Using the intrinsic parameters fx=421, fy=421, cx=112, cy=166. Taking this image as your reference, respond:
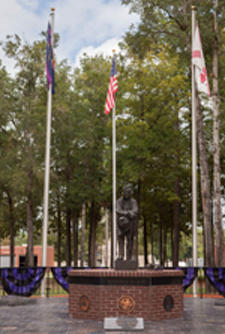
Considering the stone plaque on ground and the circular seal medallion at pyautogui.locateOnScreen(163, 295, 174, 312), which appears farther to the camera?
the circular seal medallion at pyautogui.locateOnScreen(163, 295, 174, 312)

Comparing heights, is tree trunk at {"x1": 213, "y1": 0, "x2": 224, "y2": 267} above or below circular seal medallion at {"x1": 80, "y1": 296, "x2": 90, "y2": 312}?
above

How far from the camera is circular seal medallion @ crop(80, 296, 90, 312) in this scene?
37.4 ft

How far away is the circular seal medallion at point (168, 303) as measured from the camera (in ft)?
37.4

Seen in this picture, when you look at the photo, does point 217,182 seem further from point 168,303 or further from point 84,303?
point 84,303

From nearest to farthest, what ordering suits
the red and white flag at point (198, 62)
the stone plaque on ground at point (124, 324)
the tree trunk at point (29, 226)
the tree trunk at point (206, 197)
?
the stone plaque on ground at point (124, 324)
the red and white flag at point (198, 62)
the tree trunk at point (206, 197)
the tree trunk at point (29, 226)

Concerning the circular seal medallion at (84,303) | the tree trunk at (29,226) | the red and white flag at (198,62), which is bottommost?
the circular seal medallion at (84,303)

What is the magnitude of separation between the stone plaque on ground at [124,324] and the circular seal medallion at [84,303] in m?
1.26

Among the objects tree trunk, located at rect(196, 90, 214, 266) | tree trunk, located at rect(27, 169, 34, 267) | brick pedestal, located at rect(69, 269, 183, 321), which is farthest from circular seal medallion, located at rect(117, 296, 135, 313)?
tree trunk, located at rect(27, 169, 34, 267)

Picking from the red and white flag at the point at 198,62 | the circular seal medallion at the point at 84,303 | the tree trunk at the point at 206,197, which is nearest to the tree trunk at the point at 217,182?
the tree trunk at the point at 206,197

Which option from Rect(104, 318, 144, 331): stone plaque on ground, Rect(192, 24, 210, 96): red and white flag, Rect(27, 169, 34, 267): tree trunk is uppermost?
Rect(192, 24, 210, 96): red and white flag

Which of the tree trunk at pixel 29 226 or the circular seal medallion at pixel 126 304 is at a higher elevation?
the tree trunk at pixel 29 226

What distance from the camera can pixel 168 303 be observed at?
11484mm

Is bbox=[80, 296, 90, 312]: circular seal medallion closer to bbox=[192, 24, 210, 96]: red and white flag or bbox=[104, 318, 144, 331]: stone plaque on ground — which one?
bbox=[104, 318, 144, 331]: stone plaque on ground

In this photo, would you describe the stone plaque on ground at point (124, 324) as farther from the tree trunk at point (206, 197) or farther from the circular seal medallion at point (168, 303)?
the tree trunk at point (206, 197)
